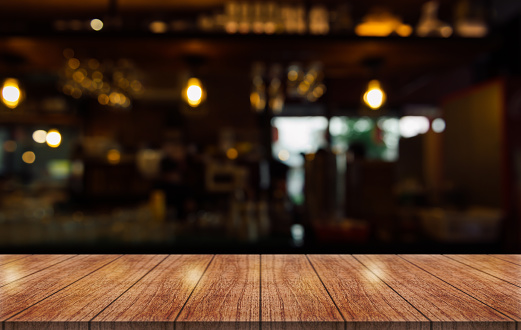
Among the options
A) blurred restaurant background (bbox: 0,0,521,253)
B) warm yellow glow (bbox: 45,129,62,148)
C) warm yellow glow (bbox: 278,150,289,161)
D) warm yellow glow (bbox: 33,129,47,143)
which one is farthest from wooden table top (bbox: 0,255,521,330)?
warm yellow glow (bbox: 33,129,47,143)

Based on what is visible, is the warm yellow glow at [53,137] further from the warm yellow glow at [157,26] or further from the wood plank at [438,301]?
the wood plank at [438,301]

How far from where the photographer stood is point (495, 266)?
1.40 m

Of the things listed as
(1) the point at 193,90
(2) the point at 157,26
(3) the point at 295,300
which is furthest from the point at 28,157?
(3) the point at 295,300

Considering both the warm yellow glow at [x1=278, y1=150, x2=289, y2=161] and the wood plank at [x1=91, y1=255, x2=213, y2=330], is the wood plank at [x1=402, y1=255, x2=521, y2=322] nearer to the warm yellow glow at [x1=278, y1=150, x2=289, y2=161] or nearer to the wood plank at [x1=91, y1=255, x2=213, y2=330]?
the wood plank at [x1=91, y1=255, x2=213, y2=330]

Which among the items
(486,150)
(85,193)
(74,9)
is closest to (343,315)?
(486,150)

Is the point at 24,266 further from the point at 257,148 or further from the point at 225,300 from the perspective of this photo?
the point at 257,148

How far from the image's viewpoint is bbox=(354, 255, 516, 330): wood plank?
0.87 meters

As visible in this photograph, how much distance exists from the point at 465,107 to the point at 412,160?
2.41m

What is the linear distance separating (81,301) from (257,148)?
195 inches

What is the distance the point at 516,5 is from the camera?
401 cm

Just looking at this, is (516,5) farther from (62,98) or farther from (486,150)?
(62,98)

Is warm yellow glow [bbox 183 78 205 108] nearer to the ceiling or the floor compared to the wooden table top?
nearer to the ceiling

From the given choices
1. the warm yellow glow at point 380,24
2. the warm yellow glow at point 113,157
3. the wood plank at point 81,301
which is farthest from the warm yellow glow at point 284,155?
the wood plank at point 81,301

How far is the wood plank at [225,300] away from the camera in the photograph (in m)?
0.86
